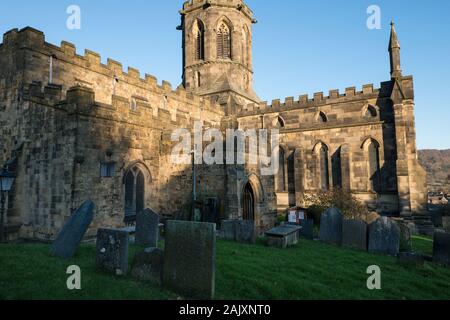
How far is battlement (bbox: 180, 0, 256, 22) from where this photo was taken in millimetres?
28038

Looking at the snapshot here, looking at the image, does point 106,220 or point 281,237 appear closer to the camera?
point 281,237

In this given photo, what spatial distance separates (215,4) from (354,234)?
25.8 m

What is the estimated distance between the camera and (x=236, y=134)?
11.3 meters

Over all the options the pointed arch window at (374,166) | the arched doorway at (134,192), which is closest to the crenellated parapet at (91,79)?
the arched doorway at (134,192)

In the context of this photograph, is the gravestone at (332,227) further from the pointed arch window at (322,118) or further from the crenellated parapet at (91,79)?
the pointed arch window at (322,118)

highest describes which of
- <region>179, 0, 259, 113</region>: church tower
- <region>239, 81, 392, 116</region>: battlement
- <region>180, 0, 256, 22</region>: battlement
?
<region>180, 0, 256, 22</region>: battlement

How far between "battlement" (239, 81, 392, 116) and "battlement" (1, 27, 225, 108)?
5.49 meters

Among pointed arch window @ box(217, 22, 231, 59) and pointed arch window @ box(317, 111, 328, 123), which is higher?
pointed arch window @ box(217, 22, 231, 59)

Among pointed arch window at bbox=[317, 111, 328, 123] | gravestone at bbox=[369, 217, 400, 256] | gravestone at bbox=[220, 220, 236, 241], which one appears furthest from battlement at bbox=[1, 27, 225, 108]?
gravestone at bbox=[369, 217, 400, 256]

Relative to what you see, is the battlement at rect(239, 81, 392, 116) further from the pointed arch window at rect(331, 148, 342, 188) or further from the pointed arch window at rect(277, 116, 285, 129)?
the pointed arch window at rect(331, 148, 342, 188)

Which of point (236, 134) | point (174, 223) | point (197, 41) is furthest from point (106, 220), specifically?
→ point (197, 41)

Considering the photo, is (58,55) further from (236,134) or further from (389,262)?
→ (389,262)

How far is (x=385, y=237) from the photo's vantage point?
9.08m
